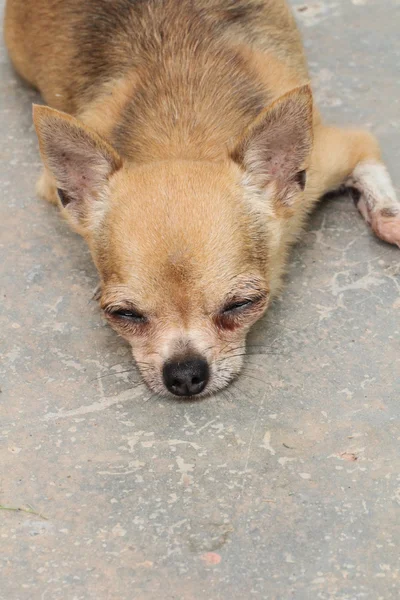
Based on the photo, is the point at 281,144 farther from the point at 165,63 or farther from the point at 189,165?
the point at 165,63

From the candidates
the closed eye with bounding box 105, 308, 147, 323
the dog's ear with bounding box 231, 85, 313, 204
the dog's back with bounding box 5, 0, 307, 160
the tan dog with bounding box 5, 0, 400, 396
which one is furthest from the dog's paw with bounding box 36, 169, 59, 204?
the dog's ear with bounding box 231, 85, 313, 204

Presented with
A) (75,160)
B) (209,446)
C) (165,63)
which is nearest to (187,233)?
(75,160)

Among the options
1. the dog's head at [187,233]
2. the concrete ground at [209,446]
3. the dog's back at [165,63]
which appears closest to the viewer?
the concrete ground at [209,446]

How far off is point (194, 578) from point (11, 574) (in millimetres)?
738

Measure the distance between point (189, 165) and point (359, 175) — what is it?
1526 millimetres

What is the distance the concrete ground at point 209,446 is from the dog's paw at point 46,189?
0.30 feet

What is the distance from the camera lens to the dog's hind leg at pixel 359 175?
17.3 feet

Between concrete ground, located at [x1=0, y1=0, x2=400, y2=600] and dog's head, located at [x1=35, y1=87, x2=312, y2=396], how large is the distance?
0.93 feet

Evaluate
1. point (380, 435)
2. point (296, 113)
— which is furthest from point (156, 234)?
point (380, 435)

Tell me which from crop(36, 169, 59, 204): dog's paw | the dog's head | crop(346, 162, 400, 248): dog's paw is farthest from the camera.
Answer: crop(36, 169, 59, 204): dog's paw

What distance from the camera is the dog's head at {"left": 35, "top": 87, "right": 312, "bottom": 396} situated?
4148mm

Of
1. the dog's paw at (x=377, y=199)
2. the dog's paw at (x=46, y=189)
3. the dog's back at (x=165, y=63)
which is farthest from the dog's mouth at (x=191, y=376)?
the dog's paw at (x=46, y=189)

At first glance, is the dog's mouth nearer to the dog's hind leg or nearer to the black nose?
the black nose

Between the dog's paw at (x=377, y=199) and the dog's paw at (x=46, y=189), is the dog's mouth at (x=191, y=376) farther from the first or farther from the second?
the dog's paw at (x=46, y=189)
